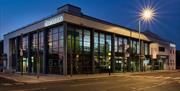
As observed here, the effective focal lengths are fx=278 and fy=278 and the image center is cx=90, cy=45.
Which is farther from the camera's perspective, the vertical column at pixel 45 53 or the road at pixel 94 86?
the vertical column at pixel 45 53

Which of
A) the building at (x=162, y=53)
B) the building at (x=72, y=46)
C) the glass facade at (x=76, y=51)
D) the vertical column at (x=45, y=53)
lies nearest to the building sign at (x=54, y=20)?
the building at (x=72, y=46)

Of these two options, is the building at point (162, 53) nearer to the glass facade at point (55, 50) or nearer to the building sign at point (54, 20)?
the glass facade at point (55, 50)

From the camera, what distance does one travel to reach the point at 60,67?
4428 cm

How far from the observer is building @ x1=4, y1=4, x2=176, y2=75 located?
1751 inches

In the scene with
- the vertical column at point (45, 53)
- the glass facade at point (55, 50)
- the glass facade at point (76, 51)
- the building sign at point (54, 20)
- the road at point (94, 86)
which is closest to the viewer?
the road at point (94, 86)

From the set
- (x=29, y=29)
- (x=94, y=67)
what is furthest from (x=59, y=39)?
(x=29, y=29)

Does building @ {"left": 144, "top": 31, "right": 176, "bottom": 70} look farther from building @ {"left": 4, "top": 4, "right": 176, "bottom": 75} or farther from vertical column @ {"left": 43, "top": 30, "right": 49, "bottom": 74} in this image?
vertical column @ {"left": 43, "top": 30, "right": 49, "bottom": 74}

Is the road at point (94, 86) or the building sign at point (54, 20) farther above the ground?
the building sign at point (54, 20)

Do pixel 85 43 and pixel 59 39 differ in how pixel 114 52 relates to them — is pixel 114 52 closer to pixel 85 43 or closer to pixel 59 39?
pixel 85 43

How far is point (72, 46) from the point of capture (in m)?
45.0

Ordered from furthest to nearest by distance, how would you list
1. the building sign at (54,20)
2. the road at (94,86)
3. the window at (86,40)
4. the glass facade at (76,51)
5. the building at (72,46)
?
the window at (86,40)
the glass facade at (76,51)
the building at (72,46)
the building sign at (54,20)
the road at (94,86)

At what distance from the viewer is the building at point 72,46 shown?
44.5 metres

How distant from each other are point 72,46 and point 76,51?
4.24ft

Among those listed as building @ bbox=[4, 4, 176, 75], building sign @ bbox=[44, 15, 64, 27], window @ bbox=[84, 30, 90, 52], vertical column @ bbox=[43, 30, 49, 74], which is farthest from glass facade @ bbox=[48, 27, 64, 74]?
window @ bbox=[84, 30, 90, 52]
